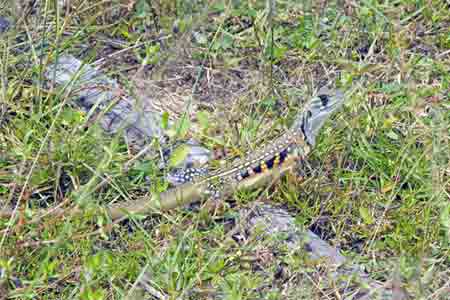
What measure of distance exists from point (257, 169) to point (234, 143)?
0.86 ft

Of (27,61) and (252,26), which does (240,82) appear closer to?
(252,26)

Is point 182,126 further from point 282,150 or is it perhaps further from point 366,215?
point 366,215

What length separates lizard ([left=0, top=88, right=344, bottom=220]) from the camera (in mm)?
4096

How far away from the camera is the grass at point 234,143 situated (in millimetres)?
3787

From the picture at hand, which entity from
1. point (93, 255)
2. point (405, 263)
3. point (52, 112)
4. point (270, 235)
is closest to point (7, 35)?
point (52, 112)

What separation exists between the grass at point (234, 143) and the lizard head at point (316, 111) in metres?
0.10

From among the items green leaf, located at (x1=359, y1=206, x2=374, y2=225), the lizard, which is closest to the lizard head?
the lizard

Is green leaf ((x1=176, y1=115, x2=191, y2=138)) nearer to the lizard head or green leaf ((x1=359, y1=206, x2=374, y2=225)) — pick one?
the lizard head

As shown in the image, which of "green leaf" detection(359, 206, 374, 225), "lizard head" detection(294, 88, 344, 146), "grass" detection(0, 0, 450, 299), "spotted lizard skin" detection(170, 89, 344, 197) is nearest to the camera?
"grass" detection(0, 0, 450, 299)

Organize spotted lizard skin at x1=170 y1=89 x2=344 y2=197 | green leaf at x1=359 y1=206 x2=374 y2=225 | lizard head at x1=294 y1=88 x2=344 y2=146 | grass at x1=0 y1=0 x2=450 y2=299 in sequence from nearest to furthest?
1. grass at x1=0 y1=0 x2=450 y2=299
2. green leaf at x1=359 y1=206 x2=374 y2=225
3. spotted lizard skin at x1=170 y1=89 x2=344 y2=197
4. lizard head at x1=294 y1=88 x2=344 y2=146

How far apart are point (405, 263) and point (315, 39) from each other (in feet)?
5.69

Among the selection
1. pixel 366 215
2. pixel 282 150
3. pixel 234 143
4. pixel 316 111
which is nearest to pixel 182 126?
pixel 234 143

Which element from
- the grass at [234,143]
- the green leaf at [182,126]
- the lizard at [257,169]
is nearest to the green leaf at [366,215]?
the grass at [234,143]

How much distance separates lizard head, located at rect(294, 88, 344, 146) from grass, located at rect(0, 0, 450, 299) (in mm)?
95
